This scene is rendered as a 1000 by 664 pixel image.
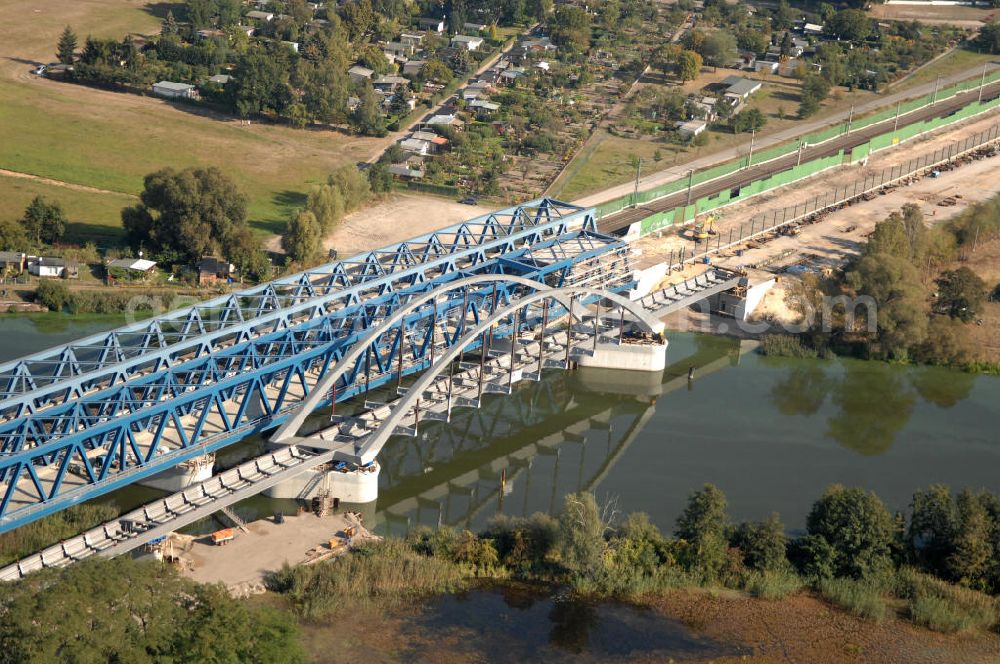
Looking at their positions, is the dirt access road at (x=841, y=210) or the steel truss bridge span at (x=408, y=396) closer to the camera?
the steel truss bridge span at (x=408, y=396)

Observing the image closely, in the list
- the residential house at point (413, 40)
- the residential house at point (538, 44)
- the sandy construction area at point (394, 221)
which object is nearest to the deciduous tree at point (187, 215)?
Answer: the sandy construction area at point (394, 221)

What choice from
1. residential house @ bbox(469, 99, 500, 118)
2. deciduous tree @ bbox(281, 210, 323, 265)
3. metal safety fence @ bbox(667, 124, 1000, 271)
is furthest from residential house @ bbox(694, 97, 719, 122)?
deciduous tree @ bbox(281, 210, 323, 265)

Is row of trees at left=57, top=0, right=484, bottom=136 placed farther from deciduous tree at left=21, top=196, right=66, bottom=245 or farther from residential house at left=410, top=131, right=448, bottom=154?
deciduous tree at left=21, top=196, right=66, bottom=245

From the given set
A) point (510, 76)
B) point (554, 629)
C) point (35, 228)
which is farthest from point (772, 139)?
point (554, 629)

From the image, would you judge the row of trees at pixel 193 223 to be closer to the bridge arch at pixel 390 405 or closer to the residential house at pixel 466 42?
the bridge arch at pixel 390 405

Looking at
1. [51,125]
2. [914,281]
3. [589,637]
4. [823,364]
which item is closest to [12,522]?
[589,637]

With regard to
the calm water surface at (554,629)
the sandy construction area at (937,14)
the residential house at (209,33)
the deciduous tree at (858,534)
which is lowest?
the calm water surface at (554,629)
